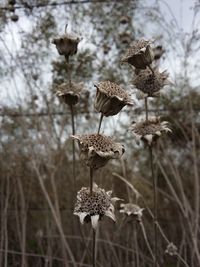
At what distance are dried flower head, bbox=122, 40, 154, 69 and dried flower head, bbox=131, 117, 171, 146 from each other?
197 mm

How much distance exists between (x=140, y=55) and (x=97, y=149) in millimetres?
293

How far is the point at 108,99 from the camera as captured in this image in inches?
30.9

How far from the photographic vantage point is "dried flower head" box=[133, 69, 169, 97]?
110 cm

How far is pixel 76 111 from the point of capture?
2.38 meters

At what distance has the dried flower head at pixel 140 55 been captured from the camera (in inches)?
37.4

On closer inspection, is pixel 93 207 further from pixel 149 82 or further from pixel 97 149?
pixel 149 82

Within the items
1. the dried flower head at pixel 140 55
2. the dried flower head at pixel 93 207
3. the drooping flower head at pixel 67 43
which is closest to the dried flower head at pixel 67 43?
the drooping flower head at pixel 67 43

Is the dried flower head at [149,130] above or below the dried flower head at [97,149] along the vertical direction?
above

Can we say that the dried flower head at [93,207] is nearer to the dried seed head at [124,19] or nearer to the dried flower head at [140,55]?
the dried flower head at [140,55]

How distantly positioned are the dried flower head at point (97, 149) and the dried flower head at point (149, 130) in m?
0.31

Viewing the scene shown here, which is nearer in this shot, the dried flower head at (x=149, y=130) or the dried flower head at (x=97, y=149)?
the dried flower head at (x=97, y=149)

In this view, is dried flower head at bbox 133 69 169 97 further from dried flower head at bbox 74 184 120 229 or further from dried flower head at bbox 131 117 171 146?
dried flower head at bbox 74 184 120 229

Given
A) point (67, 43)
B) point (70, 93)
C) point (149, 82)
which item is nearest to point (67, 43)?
point (67, 43)

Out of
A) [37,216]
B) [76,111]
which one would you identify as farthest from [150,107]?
[37,216]
